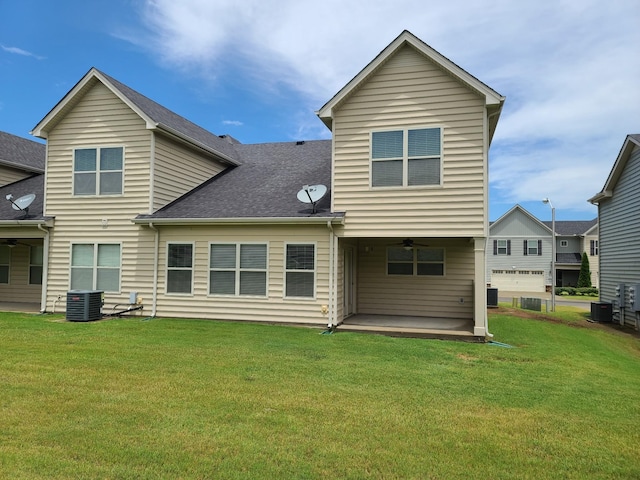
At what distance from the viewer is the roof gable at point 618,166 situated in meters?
14.5

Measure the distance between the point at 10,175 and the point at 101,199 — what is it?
7.78m

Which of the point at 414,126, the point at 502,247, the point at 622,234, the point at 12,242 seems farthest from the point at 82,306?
the point at 502,247

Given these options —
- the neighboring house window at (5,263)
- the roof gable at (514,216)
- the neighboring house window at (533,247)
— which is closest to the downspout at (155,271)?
the neighboring house window at (5,263)

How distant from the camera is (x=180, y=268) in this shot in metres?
12.0

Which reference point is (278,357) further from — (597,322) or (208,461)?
(597,322)

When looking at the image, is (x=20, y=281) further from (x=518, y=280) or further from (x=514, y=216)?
(x=514, y=216)

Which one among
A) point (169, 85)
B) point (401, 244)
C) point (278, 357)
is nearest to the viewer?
point (278, 357)

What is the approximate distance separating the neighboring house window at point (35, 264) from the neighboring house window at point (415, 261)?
12153 millimetres

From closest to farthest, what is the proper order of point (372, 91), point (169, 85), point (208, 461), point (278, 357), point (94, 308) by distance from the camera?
1. point (208, 461)
2. point (278, 357)
3. point (372, 91)
4. point (94, 308)
5. point (169, 85)

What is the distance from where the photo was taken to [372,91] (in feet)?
35.3

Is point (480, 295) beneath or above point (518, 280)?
above

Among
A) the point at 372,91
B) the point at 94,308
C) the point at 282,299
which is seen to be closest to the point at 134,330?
the point at 94,308

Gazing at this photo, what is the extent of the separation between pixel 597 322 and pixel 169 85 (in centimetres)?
1963

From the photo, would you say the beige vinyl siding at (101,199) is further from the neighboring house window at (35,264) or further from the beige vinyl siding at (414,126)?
the beige vinyl siding at (414,126)
